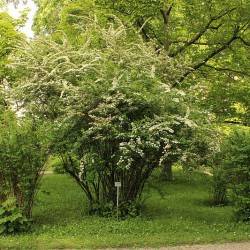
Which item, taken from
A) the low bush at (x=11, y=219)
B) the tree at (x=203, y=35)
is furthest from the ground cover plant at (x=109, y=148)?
the tree at (x=203, y=35)

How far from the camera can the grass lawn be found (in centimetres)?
863

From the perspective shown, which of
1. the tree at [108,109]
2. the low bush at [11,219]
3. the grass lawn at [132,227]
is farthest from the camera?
the tree at [108,109]

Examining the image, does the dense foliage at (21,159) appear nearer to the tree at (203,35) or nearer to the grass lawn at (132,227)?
the grass lawn at (132,227)

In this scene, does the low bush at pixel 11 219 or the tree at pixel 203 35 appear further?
the tree at pixel 203 35

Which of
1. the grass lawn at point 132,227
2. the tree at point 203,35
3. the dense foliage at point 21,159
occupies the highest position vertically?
the tree at point 203,35

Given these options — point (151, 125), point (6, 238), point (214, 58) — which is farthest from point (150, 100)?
point (214, 58)

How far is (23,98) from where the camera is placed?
435 inches

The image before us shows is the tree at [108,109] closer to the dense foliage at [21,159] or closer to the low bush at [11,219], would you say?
the dense foliage at [21,159]

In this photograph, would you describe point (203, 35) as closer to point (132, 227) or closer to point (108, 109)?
point (108, 109)

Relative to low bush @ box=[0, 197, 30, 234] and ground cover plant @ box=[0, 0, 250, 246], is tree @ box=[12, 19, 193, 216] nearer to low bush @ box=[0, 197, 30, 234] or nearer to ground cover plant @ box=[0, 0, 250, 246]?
ground cover plant @ box=[0, 0, 250, 246]

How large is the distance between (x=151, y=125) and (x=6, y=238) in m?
3.36

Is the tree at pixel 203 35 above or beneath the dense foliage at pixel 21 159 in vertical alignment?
above

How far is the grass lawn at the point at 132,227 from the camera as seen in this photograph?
28.3 feet

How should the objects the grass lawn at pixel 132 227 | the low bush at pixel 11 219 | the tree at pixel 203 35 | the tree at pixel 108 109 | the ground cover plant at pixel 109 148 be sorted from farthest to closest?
→ the tree at pixel 203 35 < the tree at pixel 108 109 < the ground cover plant at pixel 109 148 < the low bush at pixel 11 219 < the grass lawn at pixel 132 227
